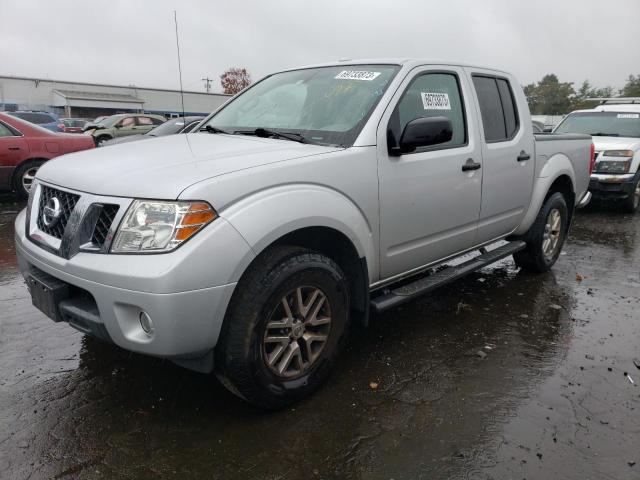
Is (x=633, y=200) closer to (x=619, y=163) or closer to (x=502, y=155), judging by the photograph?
(x=619, y=163)

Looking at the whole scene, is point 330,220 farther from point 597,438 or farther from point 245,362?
point 597,438

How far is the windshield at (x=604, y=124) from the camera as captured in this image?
9086 millimetres

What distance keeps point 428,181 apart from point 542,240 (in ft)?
7.31

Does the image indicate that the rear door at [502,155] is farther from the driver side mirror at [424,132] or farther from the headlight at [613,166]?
the headlight at [613,166]

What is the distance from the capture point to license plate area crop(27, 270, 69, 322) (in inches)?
94.5

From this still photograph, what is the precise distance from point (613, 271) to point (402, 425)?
3870 mm

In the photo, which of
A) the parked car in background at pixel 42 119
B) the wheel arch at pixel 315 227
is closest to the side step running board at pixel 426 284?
the wheel arch at pixel 315 227

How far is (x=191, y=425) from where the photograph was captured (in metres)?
2.55

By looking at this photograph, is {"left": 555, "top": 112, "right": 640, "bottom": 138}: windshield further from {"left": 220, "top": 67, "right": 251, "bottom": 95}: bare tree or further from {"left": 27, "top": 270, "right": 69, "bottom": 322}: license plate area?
{"left": 220, "top": 67, "right": 251, "bottom": 95}: bare tree

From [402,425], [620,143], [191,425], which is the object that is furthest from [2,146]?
[620,143]

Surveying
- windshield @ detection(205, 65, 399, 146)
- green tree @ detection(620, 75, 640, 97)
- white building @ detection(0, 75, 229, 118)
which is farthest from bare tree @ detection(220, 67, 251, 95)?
windshield @ detection(205, 65, 399, 146)

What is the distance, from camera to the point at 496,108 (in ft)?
13.4

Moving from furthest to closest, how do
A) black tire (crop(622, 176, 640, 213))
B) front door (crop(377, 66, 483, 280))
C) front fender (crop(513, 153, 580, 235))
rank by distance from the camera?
black tire (crop(622, 176, 640, 213)), front fender (crop(513, 153, 580, 235)), front door (crop(377, 66, 483, 280))

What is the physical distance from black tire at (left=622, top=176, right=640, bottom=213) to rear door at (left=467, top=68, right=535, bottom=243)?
16.8 feet
